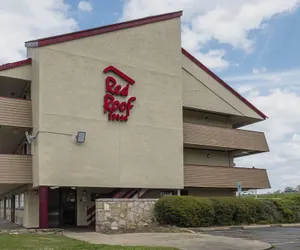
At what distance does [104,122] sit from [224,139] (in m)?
10.0

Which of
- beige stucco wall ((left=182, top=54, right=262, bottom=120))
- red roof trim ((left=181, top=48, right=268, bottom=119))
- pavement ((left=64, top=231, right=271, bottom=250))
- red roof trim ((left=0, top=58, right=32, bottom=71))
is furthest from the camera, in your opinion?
red roof trim ((left=181, top=48, right=268, bottom=119))

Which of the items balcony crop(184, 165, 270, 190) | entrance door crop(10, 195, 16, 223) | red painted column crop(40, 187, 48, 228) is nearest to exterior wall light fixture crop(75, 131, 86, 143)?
red painted column crop(40, 187, 48, 228)

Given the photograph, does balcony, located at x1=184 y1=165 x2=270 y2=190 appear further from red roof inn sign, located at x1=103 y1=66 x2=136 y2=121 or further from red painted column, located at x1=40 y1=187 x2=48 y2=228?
red painted column, located at x1=40 y1=187 x2=48 y2=228

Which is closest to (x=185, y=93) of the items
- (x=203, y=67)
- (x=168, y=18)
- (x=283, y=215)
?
(x=203, y=67)

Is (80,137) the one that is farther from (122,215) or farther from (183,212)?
(183,212)

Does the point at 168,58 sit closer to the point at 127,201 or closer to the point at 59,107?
the point at 59,107

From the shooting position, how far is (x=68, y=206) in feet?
88.9

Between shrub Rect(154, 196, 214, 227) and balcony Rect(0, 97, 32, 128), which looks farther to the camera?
balcony Rect(0, 97, 32, 128)

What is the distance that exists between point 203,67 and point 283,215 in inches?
434

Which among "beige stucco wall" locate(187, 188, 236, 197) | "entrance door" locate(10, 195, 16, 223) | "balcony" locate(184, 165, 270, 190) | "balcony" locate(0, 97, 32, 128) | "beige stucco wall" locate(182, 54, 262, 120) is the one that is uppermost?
"beige stucco wall" locate(182, 54, 262, 120)

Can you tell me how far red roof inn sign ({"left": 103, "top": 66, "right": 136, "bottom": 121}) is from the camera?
24.6m

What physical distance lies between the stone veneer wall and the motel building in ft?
9.16

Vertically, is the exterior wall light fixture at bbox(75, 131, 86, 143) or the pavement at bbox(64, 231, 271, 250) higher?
the exterior wall light fixture at bbox(75, 131, 86, 143)

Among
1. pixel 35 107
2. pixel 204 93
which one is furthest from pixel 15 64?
pixel 204 93
